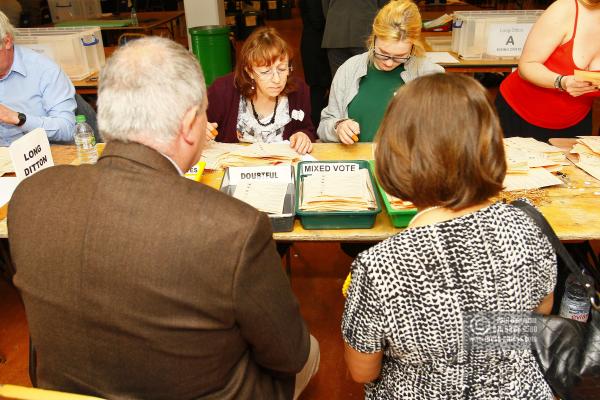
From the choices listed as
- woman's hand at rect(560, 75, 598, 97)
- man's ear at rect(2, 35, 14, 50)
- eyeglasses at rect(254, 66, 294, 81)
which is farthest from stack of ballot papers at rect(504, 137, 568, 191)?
man's ear at rect(2, 35, 14, 50)

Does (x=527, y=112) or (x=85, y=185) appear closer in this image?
(x=85, y=185)

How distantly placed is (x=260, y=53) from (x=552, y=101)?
58.6 inches

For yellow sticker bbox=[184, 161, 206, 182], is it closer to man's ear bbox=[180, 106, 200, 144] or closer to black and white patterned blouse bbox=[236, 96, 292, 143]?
black and white patterned blouse bbox=[236, 96, 292, 143]

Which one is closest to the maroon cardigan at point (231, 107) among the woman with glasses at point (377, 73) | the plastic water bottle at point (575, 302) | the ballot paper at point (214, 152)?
the woman with glasses at point (377, 73)

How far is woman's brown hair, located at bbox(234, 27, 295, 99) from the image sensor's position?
2.49 metres

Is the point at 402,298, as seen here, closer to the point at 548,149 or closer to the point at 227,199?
the point at 227,199

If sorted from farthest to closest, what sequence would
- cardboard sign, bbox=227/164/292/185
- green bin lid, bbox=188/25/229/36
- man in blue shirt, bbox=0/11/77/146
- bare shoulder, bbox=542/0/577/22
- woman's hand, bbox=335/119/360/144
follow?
1. green bin lid, bbox=188/25/229/36
2. man in blue shirt, bbox=0/11/77/146
3. woman's hand, bbox=335/119/360/144
4. bare shoulder, bbox=542/0/577/22
5. cardboard sign, bbox=227/164/292/185

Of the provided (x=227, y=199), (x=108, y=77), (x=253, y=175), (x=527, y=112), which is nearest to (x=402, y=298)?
(x=227, y=199)

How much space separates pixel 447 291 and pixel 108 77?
0.90 metres

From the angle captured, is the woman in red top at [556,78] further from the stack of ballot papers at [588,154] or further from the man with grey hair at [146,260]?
the man with grey hair at [146,260]

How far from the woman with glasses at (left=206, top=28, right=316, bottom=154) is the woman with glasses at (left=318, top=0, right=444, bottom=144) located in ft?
0.56

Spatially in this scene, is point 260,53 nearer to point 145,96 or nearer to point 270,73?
point 270,73

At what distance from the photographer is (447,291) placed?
110 cm

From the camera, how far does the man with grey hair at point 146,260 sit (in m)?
1.01
